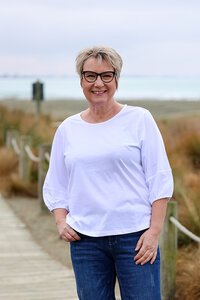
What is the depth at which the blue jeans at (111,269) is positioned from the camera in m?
3.48

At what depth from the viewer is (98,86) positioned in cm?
357

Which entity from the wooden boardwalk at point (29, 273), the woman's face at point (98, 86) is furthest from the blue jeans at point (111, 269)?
the wooden boardwalk at point (29, 273)

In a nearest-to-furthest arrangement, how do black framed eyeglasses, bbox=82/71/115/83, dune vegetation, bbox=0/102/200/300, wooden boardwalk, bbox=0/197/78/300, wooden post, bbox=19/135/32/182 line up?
black framed eyeglasses, bbox=82/71/115/83, dune vegetation, bbox=0/102/200/300, wooden boardwalk, bbox=0/197/78/300, wooden post, bbox=19/135/32/182

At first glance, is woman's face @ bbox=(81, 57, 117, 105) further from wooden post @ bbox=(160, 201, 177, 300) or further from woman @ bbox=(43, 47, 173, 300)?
wooden post @ bbox=(160, 201, 177, 300)

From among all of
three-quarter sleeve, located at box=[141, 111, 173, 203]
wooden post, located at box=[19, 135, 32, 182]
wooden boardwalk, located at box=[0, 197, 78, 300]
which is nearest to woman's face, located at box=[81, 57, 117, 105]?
three-quarter sleeve, located at box=[141, 111, 173, 203]

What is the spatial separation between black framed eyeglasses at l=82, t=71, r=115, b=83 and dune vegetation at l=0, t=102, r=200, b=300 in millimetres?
2599

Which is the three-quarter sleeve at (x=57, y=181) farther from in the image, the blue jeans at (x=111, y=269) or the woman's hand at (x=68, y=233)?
the blue jeans at (x=111, y=269)

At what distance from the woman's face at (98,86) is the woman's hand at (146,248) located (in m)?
0.61

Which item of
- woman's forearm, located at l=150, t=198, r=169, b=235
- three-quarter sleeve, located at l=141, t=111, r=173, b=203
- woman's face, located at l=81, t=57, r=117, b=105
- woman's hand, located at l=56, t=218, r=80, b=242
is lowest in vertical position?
woman's hand, located at l=56, t=218, r=80, b=242

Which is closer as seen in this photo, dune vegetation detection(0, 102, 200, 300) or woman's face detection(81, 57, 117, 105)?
woman's face detection(81, 57, 117, 105)

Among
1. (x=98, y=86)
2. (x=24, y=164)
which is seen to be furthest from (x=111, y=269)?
(x=24, y=164)

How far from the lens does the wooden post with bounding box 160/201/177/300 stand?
5.73 meters

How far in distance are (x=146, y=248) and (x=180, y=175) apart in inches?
267

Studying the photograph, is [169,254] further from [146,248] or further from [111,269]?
[146,248]
